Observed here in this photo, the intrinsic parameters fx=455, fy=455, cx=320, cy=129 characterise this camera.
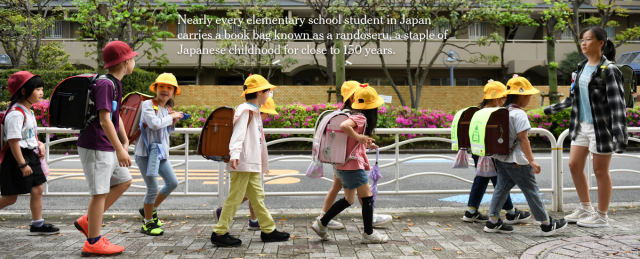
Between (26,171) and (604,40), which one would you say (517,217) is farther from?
(26,171)

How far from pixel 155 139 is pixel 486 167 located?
3.33m

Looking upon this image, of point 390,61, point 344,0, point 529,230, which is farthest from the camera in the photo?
point 390,61

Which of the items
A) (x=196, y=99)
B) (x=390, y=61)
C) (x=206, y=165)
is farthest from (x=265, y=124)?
(x=390, y=61)

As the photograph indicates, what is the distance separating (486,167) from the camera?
470cm

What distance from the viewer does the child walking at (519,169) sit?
4211mm

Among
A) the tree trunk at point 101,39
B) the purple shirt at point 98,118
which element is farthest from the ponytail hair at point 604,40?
the tree trunk at point 101,39

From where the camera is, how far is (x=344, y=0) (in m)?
17.9

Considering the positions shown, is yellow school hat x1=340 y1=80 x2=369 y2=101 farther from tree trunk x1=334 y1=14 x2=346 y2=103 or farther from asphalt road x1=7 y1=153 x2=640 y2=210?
tree trunk x1=334 y1=14 x2=346 y2=103

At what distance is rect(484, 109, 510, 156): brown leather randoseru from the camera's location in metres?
4.21

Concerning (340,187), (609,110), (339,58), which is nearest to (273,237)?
(340,187)

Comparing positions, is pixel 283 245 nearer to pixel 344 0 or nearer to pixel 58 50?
pixel 344 0

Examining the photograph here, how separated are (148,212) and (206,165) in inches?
243

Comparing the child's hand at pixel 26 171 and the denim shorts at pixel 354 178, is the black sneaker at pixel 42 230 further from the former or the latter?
the denim shorts at pixel 354 178

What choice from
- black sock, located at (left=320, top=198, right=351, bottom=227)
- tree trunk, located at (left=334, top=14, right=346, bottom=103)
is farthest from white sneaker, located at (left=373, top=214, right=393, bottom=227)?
tree trunk, located at (left=334, top=14, right=346, bottom=103)
